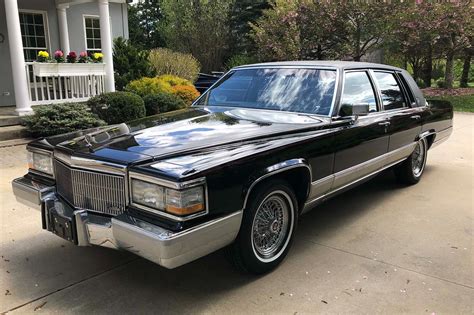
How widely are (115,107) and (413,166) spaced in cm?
606

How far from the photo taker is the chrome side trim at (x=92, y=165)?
2965 mm

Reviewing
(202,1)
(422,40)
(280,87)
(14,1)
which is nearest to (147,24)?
(202,1)

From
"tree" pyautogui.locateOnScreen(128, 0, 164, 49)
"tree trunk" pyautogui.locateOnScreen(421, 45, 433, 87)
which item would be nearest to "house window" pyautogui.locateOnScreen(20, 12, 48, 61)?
"tree trunk" pyautogui.locateOnScreen(421, 45, 433, 87)

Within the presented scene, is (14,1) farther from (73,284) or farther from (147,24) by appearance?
(147,24)

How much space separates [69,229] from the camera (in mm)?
3131

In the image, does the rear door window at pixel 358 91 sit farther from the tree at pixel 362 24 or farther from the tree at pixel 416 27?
the tree at pixel 362 24

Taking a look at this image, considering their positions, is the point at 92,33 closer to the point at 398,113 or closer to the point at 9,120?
the point at 9,120

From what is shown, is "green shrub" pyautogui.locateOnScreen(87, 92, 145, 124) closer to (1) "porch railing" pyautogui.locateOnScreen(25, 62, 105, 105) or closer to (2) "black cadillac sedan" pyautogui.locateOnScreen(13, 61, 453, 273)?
(1) "porch railing" pyautogui.locateOnScreen(25, 62, 105, 105)

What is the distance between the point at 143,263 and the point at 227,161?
1.36 m

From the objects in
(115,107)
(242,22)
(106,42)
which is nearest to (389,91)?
(115,107)

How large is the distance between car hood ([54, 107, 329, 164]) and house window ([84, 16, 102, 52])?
10409 mm

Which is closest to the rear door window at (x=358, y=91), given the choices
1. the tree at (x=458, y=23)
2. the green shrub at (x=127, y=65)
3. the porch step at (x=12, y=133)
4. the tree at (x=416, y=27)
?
the porch step at (x=12, y=133)

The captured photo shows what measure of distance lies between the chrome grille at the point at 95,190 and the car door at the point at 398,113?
327 cm

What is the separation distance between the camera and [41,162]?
3775 mm
